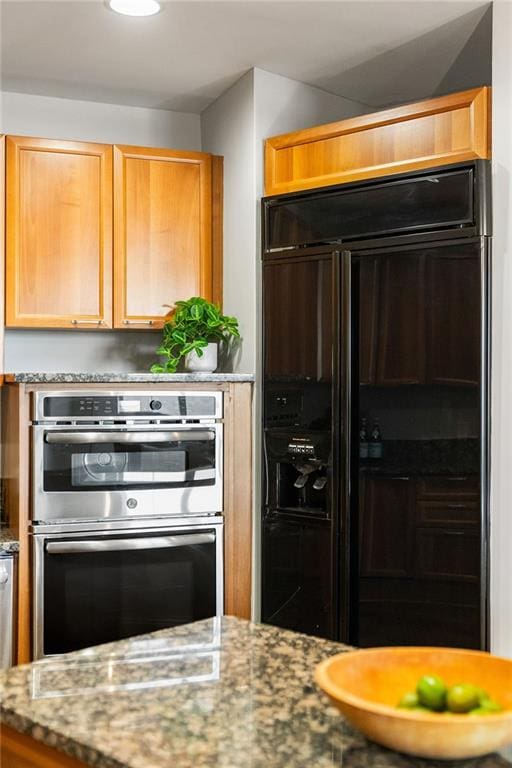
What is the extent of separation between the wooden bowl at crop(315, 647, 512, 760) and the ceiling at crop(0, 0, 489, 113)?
88.4 inches

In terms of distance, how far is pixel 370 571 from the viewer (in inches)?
115

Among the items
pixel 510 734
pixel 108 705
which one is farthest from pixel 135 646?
pixel 510 734

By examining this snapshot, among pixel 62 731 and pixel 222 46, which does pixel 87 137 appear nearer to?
pixel 222 46

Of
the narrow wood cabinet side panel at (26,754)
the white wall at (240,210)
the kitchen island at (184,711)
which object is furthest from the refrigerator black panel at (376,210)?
the narrow wood cabinet side panel at (26,754)

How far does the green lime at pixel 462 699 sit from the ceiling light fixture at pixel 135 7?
2.38 m

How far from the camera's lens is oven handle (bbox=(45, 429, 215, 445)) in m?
3.01

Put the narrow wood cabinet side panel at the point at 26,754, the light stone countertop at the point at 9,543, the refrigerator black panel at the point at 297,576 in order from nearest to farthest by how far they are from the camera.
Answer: the narrow wood cabinet side panel at the point at 26,754 → the light stone countertop at the point at 9,543 → the refrigerator black panel at the point at 297,576

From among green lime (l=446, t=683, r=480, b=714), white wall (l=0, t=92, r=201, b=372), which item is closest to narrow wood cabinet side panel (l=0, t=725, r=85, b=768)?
green lime (l=446, t=683, r=480, b=714)

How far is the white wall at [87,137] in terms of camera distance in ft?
11.8

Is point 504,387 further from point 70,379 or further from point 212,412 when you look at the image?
point 70,379

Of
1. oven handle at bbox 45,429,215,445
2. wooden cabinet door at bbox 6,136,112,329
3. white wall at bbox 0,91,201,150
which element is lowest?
oven handle at bbox 45,429,215,445

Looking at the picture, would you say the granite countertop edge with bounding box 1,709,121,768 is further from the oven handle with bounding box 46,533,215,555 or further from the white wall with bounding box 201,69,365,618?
the white wall with bounding box 201,69,365,618

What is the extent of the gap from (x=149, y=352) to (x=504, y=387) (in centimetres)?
174

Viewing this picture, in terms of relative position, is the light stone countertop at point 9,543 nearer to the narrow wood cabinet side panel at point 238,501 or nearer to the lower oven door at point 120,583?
the lower oven door at point 120,583
